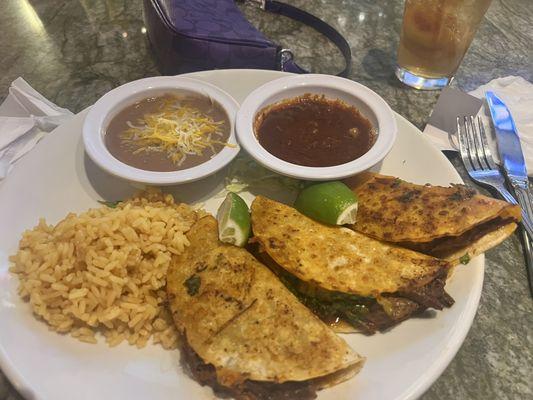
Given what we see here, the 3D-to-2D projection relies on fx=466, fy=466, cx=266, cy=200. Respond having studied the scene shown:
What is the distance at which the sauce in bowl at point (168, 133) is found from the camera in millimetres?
2438

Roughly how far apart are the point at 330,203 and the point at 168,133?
986mm

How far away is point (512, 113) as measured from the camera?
325cm

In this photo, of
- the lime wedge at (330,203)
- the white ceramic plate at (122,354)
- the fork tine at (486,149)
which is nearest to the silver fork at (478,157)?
the fork tine at (486,149)

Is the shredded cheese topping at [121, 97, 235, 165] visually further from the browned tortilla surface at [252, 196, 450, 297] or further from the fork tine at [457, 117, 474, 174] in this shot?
the fork tine at [457, 117, 474, 174]

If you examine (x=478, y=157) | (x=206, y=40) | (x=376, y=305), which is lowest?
(x=478, y=157)

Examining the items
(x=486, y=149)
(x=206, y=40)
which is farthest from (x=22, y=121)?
(x=486, y=149)

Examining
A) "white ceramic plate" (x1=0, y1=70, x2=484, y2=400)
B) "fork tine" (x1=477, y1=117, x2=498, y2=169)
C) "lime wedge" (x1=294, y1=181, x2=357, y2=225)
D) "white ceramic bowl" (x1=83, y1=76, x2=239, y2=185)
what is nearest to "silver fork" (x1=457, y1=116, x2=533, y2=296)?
"fork tine" (x1=477, y1=117, x2=498, y2=169)

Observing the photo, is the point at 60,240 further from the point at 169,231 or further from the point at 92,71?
the point at 92,71

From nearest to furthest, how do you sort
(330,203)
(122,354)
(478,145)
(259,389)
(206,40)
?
(259,389)
(122,354)
(330,203)
(478,145)
(206,40)

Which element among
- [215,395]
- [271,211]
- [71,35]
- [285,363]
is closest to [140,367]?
[215,395]

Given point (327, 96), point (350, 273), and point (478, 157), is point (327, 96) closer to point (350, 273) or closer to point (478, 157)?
point (478, 157)

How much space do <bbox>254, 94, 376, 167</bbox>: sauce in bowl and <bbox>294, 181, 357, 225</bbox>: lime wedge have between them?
0.22 meters

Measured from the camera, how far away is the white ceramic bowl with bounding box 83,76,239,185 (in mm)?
2311

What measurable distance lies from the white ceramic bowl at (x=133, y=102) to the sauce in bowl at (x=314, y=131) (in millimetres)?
212
